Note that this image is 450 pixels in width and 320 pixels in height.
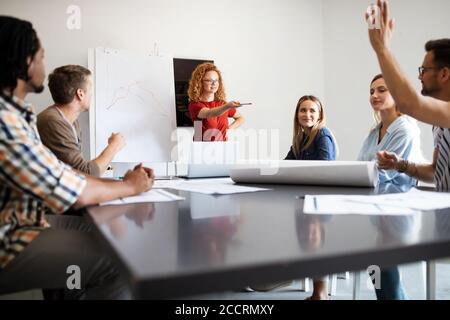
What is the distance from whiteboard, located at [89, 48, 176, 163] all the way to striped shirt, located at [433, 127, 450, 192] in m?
2.42

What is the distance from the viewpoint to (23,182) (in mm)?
794

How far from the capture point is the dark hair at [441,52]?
1.37m

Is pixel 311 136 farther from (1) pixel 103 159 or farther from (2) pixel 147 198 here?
(2) pixel 147 198

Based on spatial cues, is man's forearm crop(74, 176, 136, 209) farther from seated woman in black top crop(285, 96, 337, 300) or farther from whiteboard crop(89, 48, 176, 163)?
whiteboard crop(89, 48, 176, 163)

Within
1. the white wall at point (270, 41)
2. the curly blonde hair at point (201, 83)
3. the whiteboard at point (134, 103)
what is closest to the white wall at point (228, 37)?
the white wall at point (270, 41)

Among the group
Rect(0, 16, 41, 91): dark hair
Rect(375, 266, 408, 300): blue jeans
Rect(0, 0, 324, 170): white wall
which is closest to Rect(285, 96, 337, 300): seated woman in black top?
Rect(375, 266, 408, 300): blue jeans

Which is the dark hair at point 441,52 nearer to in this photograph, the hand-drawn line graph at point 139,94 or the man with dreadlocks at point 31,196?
the man with dreadlocks at point 31,196

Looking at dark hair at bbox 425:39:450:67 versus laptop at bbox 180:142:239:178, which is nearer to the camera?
dark hair at bbox 425:39:450:67

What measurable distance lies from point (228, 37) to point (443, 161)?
287 centimetres

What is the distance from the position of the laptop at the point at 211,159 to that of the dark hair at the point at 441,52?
814 mm

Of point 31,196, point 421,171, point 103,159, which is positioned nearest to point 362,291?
point 421,171

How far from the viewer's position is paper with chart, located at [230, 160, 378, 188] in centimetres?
125

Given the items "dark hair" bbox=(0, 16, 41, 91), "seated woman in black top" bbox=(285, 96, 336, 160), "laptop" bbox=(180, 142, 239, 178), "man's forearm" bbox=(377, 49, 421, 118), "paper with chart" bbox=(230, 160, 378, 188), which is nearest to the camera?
"dark hair" bbox=(0, 16, 41, 91)
